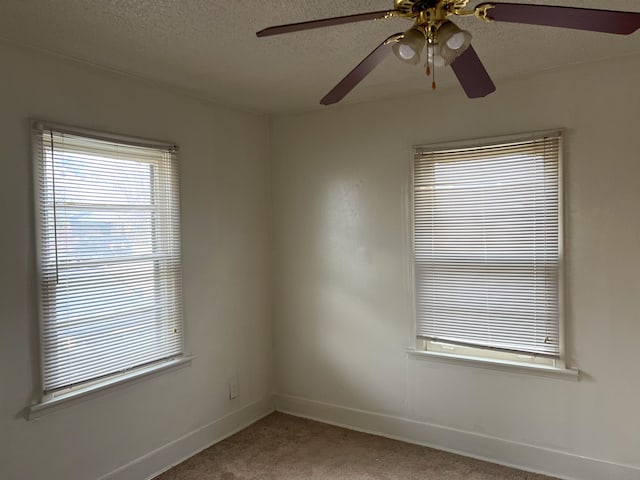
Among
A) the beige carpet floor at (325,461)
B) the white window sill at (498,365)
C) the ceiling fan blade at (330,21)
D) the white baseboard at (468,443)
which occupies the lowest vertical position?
the beige carpet floor at (325,461)

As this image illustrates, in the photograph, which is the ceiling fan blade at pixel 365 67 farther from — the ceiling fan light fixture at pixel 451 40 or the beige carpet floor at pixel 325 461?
the beige carpet floor at pixel 325 461

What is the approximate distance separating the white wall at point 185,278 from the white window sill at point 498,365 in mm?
1332

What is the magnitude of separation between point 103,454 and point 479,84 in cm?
267

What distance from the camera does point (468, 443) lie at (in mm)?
3064

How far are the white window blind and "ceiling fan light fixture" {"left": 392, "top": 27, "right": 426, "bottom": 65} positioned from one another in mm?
1586

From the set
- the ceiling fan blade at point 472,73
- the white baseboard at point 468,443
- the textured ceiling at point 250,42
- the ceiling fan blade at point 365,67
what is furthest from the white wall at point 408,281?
the ceiling fan blade at point 365,67

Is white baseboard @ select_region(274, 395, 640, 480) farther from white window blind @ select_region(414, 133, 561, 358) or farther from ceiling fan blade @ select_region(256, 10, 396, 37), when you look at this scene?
ceiling fan blade @ select_region(256, 10, 396, 37)

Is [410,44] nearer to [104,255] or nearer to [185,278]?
[104,255]

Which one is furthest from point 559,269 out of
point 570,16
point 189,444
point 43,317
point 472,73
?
point 43,317

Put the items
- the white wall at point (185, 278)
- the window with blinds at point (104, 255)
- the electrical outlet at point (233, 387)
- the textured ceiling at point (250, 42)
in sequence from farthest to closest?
the electrical outlet at point (233, 387), the window with blinds at point (104, 255), the white wall at point (185, 278), the textured ceiling at point (250, 42)

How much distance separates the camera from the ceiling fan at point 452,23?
1.31 meters

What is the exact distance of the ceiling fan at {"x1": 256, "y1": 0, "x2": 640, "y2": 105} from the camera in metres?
1.31

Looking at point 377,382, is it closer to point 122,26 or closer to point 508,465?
point 508,465

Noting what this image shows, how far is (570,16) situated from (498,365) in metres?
2.18
